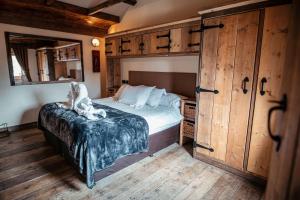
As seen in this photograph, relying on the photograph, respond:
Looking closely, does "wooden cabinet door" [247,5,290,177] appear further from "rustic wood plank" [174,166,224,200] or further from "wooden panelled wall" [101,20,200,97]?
"wooden panelled wall" [101,20,200,97]

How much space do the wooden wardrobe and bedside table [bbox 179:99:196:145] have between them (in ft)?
0.99

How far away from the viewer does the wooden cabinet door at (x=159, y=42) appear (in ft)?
10.6

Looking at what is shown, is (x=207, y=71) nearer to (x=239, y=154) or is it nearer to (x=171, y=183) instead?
(x=239, y=154)

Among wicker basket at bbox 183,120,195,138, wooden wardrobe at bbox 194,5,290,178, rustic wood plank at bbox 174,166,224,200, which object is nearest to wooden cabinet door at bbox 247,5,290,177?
wooden wardrobe at bbox 194,5,290,178

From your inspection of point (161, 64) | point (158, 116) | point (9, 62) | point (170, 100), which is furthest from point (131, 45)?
point (9, 62)

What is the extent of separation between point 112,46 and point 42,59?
1.58m

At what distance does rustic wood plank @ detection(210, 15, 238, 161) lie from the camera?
2201mm

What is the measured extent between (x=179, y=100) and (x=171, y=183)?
140 centimetres

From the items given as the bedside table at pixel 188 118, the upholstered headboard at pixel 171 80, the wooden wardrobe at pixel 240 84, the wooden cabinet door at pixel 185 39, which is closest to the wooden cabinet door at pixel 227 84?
the wooden wardrobe at pixel 240 84

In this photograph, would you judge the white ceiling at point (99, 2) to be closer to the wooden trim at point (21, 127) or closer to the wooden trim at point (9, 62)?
the wooden trim at point (9, 62)

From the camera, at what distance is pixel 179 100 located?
10.2 ft

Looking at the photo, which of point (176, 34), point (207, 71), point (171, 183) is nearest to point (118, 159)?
point (171, 183)

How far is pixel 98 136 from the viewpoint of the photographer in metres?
1.99

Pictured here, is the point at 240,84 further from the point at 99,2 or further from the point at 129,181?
the point at 99,2
